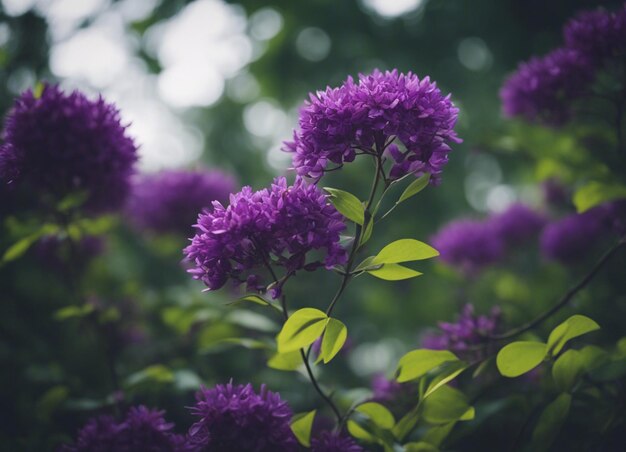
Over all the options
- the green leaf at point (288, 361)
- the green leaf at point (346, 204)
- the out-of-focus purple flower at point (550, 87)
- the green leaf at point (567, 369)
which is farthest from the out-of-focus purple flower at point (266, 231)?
the out-of-focus purple flower at point (550, 87)

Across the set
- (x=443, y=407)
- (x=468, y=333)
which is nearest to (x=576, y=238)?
(x=468, y=333)

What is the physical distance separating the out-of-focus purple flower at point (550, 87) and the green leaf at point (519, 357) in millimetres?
787

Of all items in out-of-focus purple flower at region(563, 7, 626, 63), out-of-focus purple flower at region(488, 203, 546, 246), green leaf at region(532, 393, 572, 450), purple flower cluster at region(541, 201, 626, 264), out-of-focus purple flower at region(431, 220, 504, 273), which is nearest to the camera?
green leaf at region(532, 393, 572, 450)

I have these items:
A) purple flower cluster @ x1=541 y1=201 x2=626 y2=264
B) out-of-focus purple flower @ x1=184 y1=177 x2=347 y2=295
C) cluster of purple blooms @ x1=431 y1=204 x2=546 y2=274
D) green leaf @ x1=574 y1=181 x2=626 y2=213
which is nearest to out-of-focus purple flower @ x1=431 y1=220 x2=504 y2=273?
cluster of purple blooms @ x1=431 y1=204 x2=546 y2=274

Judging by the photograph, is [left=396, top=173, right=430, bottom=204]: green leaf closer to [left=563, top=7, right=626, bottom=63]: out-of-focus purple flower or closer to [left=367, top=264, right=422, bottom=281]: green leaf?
[left=367, top=264, right=422, bottom=281]: green leaf

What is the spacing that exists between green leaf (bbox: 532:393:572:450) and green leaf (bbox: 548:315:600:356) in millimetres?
112

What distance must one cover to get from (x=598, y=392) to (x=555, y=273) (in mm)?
890

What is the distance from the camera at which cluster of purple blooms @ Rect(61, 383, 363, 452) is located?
0.96m

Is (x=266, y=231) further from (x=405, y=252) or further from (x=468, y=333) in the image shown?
(x=468, y=333)

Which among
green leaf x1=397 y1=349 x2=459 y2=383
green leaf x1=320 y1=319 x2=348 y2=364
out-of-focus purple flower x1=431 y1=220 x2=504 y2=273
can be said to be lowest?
green leaf x1=397 y1=349 x2=459 y2=383

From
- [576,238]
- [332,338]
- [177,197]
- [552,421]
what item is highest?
[177,197]

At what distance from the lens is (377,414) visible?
105cm

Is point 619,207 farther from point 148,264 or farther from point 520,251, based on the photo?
point 148,264

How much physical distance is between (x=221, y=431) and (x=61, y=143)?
81cm
